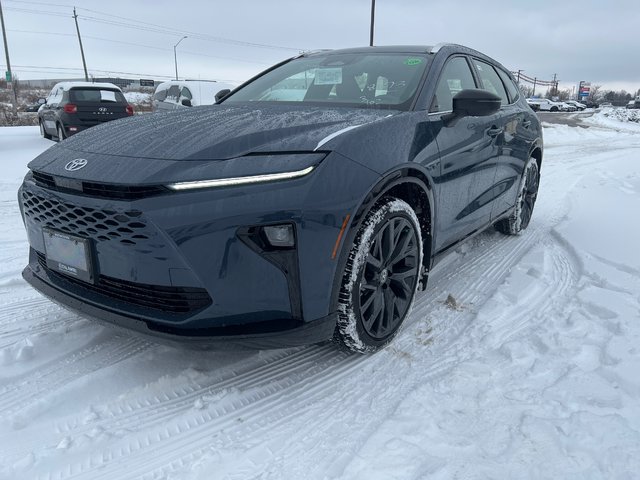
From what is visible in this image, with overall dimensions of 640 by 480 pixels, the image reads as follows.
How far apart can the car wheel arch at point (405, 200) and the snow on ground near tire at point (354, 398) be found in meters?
0.49

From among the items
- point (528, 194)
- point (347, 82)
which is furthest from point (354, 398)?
point (528, 194)

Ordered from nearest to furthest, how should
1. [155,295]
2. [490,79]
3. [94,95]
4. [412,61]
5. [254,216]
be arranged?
[254,216], [155,295], [412,61], [490,79], [94,95]

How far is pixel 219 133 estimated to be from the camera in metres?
2.25

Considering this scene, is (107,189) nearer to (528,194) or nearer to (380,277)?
(380,277)

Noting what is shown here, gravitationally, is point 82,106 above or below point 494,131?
below

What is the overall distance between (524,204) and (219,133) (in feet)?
12.1

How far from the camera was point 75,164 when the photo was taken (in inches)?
85.4

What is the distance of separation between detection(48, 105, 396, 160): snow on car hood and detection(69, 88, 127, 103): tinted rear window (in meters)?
10.3

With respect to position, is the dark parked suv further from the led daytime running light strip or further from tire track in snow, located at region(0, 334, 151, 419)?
the led daytime running light strip

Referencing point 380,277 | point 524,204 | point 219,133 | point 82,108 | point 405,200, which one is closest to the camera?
point 219,133

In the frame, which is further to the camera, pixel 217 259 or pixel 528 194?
pixel 528 194

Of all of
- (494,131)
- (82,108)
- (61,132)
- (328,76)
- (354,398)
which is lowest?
(61,132)

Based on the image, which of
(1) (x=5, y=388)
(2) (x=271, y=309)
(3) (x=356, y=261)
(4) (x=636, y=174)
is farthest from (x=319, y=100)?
(4) (x=636, y=174)

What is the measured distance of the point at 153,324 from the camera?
1.99m
